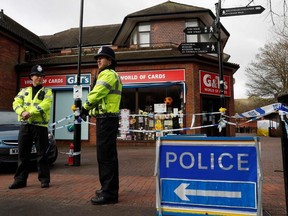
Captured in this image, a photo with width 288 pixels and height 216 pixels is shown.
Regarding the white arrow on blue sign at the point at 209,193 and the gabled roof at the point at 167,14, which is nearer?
the white arrow on blue sign at the point at 209,193

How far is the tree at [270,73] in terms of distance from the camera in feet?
98.4

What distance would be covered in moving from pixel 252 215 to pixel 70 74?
14.4 metres

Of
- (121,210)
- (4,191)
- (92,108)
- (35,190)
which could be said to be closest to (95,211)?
(121,210)

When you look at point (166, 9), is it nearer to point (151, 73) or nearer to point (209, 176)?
point (151, 73)

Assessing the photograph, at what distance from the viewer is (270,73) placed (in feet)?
107

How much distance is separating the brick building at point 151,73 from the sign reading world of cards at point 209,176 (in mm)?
10625

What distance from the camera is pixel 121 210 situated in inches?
144

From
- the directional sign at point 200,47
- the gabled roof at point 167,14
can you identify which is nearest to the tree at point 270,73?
the gabled roof at point 167,14

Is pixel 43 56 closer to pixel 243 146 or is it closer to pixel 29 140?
pixel 29 140

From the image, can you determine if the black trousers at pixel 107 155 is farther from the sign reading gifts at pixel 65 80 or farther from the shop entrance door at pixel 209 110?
the sign reading gifts at pixel 65 80

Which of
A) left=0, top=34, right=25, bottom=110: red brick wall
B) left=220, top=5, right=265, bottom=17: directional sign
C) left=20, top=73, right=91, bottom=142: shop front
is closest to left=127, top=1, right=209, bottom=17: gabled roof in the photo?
left=20, top=73, right=91, bottom=142: shop front

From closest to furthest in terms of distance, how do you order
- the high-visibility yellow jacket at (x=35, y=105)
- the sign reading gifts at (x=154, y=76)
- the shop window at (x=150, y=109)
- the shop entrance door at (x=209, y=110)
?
the high-visibility yellow jacket at (x=35, y=105) → the sign reading gifts at (x=154, y=76) → the shop window at (x=150, y=109) → the shop entrance door at (x=209, y=110)

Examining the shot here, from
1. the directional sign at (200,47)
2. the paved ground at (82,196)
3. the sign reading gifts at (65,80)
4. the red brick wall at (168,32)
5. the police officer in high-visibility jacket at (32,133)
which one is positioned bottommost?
the paved ground at (82,196)

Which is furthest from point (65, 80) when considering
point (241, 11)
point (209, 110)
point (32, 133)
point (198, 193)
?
point (198, 193)
